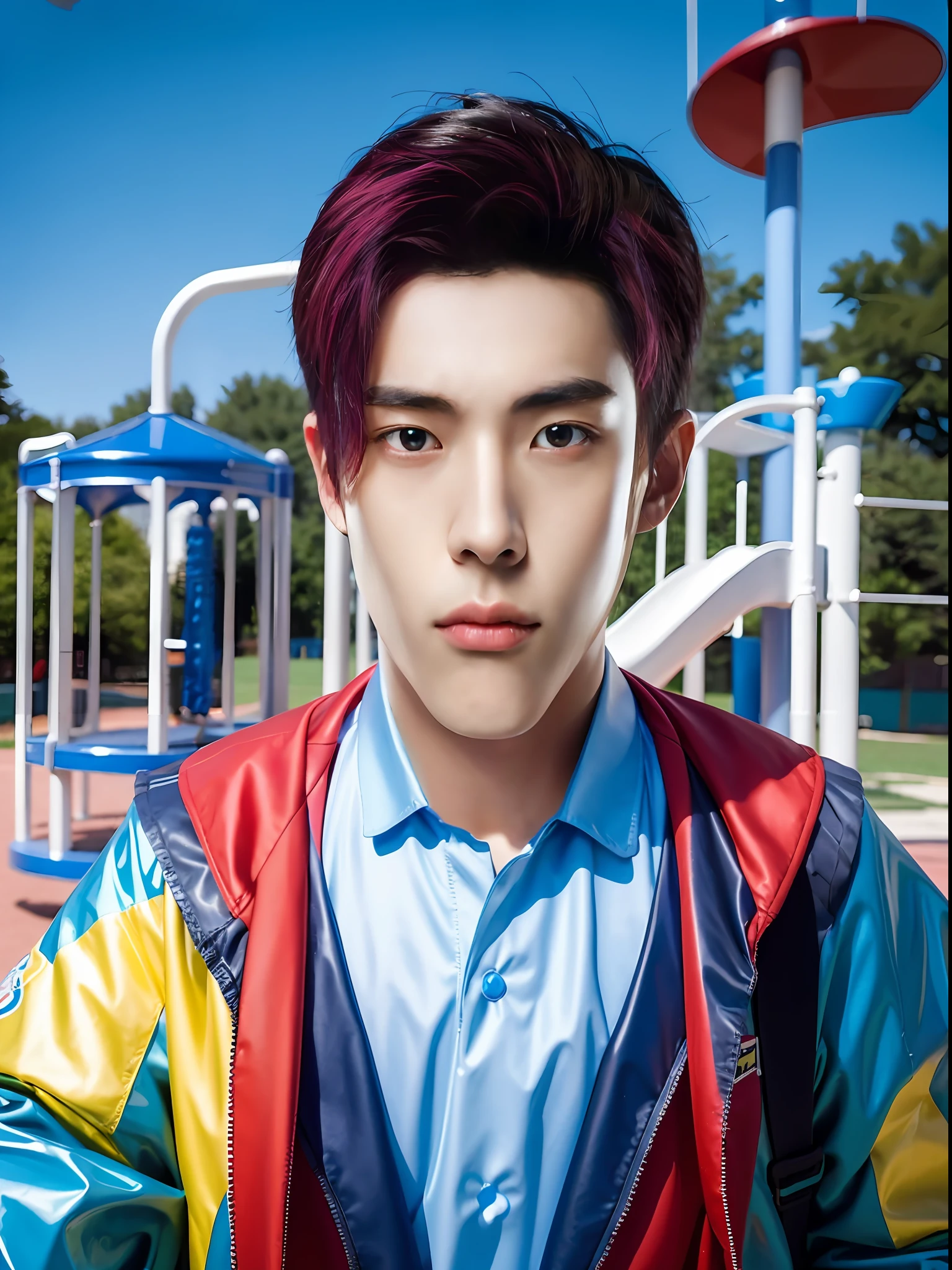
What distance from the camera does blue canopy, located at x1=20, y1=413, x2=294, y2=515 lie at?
3500mm

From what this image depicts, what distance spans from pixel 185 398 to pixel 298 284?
18207 millimetres

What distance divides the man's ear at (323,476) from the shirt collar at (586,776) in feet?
0.59

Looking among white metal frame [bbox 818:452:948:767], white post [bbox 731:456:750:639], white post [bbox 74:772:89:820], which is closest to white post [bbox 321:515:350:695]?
white post [bbox 731:456:750:639]

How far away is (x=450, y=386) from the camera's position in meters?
0.82

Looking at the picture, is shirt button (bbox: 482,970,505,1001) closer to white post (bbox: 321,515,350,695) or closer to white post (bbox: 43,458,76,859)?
white post (bbox: 321,515,350,695)

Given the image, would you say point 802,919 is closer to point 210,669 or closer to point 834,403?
point 210,669

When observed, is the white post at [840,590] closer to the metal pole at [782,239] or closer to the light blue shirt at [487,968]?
the metal pole at [782,239]

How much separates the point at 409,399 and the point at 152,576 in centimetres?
298

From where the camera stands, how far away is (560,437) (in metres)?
0.85

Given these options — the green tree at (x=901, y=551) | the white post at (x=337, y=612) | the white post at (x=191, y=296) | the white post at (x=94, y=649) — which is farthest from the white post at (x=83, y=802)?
the green tree at (x=901, y=551)

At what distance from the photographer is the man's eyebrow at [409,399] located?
2.72 feet

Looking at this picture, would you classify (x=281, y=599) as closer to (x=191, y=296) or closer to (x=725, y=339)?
(x=191, y=296)

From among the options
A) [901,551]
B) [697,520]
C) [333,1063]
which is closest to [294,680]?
[901,551]

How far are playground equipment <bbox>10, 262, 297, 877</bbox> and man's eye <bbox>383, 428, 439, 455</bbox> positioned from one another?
2291mm
